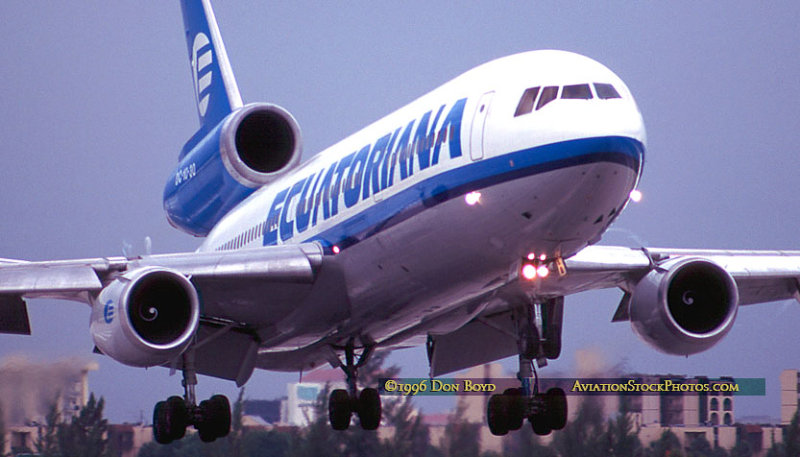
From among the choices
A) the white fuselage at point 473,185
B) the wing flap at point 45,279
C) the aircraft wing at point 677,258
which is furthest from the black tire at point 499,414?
the wing flap at point 45,279

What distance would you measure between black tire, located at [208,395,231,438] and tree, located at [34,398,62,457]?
524 centimetres

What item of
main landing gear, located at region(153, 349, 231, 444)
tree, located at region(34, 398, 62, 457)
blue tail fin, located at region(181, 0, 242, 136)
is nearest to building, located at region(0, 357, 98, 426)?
tree, located at region(34, 398, 62, 457)

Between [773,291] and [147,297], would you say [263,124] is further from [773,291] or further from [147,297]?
[773,291]

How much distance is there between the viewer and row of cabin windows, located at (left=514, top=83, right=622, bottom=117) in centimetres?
1544

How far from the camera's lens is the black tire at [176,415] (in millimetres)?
21719

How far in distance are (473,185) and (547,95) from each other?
4.79ft

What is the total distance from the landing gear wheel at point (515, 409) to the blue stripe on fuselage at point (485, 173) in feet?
14.0

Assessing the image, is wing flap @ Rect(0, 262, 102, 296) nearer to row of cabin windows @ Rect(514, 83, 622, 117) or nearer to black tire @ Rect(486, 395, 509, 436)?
black tire @ Rect(486, 395, 509, 436)

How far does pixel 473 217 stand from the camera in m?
16.2

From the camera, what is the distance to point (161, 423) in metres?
21.8

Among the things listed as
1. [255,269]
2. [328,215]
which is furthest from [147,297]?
[328,215]

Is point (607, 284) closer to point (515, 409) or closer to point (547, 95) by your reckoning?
point (515, 409)

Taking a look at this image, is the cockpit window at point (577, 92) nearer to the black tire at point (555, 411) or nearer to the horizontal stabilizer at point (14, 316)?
the black tire at point (555, 411)

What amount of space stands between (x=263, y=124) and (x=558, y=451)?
9.05 meters
